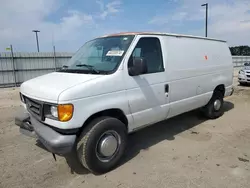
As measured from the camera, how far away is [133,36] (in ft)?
11.6

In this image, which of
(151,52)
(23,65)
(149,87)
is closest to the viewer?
(149,87)

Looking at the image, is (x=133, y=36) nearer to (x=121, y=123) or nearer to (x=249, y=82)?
(x=121, y=123)

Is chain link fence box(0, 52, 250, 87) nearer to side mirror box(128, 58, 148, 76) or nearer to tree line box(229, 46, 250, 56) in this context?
side mirror box(128, 58, 148, 76)

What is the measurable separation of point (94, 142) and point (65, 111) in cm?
64

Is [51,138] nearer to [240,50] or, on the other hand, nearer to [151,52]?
[151,52]

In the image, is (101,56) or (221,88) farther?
(221,88)

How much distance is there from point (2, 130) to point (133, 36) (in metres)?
3.98

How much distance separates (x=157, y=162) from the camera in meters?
3.49

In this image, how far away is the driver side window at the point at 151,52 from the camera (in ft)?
11.8

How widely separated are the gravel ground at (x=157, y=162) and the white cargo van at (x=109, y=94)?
370mm

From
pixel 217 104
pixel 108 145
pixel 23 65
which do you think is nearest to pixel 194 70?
pixel 217 104

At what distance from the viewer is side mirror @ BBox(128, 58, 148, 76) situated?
317 centimetres

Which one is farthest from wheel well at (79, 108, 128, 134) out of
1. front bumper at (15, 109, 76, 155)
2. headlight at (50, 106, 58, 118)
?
headlight at (50, 106, 58, 118)

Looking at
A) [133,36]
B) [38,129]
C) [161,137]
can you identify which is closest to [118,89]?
[133,36]
